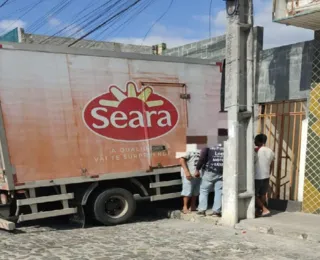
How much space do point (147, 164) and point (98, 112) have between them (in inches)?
56.7

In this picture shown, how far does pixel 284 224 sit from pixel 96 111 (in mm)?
3808

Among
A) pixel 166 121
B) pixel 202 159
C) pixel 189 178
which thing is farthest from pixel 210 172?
pixel 166 121

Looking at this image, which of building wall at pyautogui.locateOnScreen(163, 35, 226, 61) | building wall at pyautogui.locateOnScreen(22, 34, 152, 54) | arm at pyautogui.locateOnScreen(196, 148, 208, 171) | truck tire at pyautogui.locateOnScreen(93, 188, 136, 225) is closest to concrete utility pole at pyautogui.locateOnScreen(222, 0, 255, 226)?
arm at pyautogui.locateOnScreen(196, 148, 208, 171)

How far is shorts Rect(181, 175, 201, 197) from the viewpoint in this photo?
8945 mm

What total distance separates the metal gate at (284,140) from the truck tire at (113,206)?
299 cm

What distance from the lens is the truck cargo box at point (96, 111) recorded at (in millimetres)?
7332

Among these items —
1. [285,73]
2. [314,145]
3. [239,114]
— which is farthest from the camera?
[285,73]

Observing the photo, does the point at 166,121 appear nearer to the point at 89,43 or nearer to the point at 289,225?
the point at 289,225

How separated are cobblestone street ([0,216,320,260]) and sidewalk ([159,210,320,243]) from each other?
0.46 ft

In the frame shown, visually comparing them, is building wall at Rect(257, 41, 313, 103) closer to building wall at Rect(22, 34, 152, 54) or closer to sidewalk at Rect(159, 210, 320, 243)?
sidewalk at Rect(159, 210, 320, 243)

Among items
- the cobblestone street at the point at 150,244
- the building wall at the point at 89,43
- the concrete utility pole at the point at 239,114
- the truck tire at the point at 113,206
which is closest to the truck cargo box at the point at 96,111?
the truck tire at the point at 113,206

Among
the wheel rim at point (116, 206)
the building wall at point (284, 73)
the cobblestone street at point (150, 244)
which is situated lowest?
the cobblestone street at point (150, 244)

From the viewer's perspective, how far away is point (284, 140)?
359 inches

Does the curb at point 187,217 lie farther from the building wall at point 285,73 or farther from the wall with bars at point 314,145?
the building wall at point 285,73
